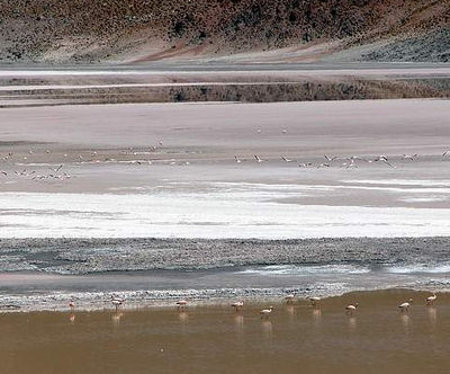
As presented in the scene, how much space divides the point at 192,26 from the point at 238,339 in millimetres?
131803

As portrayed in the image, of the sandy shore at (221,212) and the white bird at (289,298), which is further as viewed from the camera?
the sandy shore at (221,212)

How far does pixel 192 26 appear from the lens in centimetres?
14050

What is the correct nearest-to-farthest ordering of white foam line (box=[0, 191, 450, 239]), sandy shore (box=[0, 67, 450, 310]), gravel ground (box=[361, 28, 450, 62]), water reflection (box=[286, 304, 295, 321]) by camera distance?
water reflection (box=[286, 304, 295, 321]), sandy shore (box=[0, 67, 450, 310]), white foam line (box=[0, 191, 450, 239]), gravel ground (box=[361, 28, 450, 62])

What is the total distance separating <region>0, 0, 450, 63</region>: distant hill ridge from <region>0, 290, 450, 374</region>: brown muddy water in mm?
105197

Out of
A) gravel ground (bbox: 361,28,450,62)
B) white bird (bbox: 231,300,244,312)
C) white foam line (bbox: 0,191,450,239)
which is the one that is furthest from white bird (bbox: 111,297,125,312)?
gravel ground (bbox: 361,28,450,62)

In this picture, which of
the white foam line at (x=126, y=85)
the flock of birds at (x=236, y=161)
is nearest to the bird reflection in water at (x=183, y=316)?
the flock of birds at (x=236, y=161)

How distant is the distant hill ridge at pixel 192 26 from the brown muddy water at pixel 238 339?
10520 cm

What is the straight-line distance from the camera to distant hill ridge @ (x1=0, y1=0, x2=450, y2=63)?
131m

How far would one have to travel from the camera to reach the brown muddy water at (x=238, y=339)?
9133mm

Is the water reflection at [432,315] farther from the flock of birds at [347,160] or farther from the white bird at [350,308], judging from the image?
the flock of birds at [347,160]

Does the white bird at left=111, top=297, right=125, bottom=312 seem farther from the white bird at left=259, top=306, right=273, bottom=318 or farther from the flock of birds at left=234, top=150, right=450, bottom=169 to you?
the flock of birds at left=234, top=150, right=450, bottom=169

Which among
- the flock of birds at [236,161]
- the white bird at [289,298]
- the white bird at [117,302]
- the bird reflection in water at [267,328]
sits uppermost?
the white bird at [117,302]

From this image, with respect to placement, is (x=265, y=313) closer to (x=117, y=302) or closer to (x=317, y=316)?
(x=317, y=316)

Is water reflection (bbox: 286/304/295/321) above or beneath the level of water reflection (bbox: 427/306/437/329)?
above
